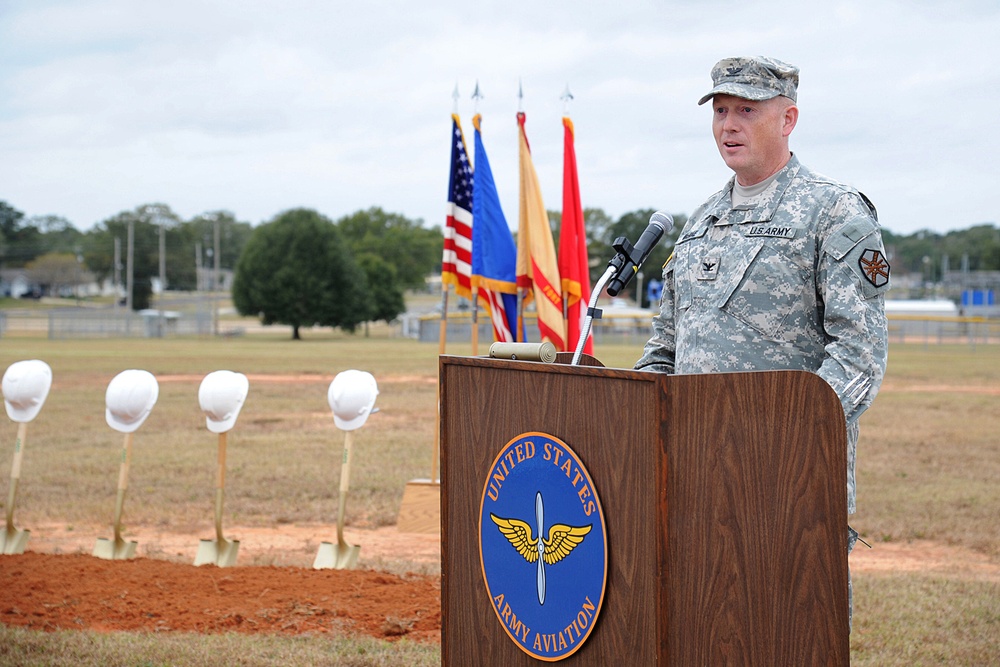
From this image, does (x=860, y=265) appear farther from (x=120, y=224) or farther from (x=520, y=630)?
(x=120, y=224)

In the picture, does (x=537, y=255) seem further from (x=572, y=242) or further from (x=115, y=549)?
(x=115, y=549)

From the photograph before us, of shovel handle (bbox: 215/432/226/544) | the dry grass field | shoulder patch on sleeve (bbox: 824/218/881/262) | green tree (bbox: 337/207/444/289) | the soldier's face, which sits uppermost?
green tree (bbox: 337/207/444/289)

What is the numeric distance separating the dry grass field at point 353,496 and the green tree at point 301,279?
40018mm

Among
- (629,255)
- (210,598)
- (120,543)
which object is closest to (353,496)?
(120,543)

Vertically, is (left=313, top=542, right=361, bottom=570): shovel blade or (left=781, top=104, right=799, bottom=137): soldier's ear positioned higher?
(left=781, top=104, right=799, bottom=137): soldier's ear

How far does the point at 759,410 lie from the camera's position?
1773 millimetres

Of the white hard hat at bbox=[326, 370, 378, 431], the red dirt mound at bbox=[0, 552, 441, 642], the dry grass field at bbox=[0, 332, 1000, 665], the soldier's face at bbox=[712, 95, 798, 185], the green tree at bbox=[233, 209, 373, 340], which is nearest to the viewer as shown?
the soldier's face at bbox=[712, 95, 798, 185]

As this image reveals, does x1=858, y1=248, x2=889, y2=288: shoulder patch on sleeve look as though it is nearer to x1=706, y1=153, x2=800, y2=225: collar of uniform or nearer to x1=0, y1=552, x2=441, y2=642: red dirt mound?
x1=706, y1=153, x2=800, y2=225: collar of uniform

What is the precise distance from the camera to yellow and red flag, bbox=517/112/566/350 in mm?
7133

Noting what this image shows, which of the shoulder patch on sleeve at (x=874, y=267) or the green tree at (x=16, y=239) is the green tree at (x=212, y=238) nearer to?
the green tree at (x=16, y=239)

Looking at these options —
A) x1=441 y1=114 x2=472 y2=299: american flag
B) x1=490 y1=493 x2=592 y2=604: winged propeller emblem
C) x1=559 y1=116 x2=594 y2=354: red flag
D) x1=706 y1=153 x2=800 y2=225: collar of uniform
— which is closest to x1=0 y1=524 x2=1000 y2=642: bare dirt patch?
x1=441 y1=114 x2=472 y2=299: american flag

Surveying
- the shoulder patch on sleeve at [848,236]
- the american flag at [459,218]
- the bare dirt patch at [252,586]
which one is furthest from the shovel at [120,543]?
the shoulder patch on sleeve at [848,236]

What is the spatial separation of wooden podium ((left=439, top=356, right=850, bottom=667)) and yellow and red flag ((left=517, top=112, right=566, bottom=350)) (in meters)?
5.16

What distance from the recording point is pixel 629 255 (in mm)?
2352
